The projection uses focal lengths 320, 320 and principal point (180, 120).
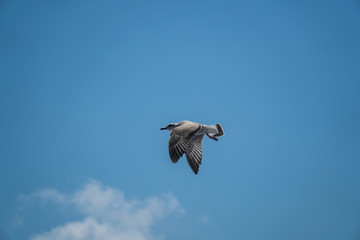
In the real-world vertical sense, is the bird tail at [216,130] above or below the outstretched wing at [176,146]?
above

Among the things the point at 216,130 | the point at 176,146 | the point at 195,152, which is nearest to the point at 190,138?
the point at 195,152

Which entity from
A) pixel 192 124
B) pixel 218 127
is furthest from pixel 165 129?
pixel 218 127

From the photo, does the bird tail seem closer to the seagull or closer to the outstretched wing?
the seagull

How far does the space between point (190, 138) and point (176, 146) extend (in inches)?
57.9

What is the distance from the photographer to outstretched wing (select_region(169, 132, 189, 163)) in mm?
16312

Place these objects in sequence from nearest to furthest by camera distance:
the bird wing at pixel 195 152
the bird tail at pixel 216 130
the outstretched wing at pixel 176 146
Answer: the outstretched wing at pixel 176 146, the bird wing at pixel 195 152, the bird tail at pixel 216 130

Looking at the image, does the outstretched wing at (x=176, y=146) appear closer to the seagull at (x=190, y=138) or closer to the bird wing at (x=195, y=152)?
the seagull at (x=190, y=138)

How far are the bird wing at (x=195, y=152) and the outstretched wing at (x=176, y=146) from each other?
140 cm

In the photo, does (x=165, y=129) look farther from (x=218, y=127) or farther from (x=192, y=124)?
(x=218, y=127)

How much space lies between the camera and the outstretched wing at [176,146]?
642 inches

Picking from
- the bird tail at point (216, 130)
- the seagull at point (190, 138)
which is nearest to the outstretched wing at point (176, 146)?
the seagull at point (190, 138)

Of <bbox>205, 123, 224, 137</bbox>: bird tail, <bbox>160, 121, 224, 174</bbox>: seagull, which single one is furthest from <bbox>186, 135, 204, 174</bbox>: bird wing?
<bbox>205, 123, 224, 137</bbox>: bird tail

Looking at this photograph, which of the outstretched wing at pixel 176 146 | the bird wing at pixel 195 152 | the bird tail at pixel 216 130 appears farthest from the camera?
the bird tail at pixel 216 130

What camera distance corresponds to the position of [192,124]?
18.5 meters
